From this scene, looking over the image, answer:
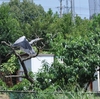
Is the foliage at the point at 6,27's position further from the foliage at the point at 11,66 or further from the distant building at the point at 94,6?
the distant building at the point at 94,6

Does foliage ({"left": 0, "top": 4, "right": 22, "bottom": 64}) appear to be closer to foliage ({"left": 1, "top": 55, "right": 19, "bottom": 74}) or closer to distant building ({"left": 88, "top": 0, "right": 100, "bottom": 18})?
foliage ({"left": 1, "top": 55, "right": 19, "bottom": 74})

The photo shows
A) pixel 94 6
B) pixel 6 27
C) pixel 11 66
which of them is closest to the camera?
pixel 11 66

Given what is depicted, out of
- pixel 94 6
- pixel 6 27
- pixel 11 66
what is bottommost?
pixel 11 66

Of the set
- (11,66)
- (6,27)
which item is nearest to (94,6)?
(6,27)

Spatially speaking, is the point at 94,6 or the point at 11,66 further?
the point at 94,6

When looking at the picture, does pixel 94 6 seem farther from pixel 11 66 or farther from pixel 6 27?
pixel 11 66

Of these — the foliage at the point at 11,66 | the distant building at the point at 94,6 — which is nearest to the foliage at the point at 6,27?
the foliage at the point at 11,66

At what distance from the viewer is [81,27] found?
25.3 m

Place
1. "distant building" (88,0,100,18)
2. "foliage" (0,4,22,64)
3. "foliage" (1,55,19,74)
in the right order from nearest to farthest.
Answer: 1. "foliage" (1,55,19,74)
2. "foliage" (0,4,22,64)
3. "distant building" (88,0,100,18)

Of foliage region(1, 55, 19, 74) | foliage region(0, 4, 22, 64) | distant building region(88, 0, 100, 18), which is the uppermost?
distant building region(88, 0, 100, 18)

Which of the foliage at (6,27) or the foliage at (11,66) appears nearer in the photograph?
the foliage at (11,66)

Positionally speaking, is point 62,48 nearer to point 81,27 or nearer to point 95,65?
point 95,65

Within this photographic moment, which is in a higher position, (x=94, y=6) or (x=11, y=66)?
(x=94, y=6)

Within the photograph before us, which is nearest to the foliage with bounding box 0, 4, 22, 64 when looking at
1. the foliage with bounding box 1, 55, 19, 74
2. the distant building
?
the foliage with bounding box 1, 55, 19, 74
